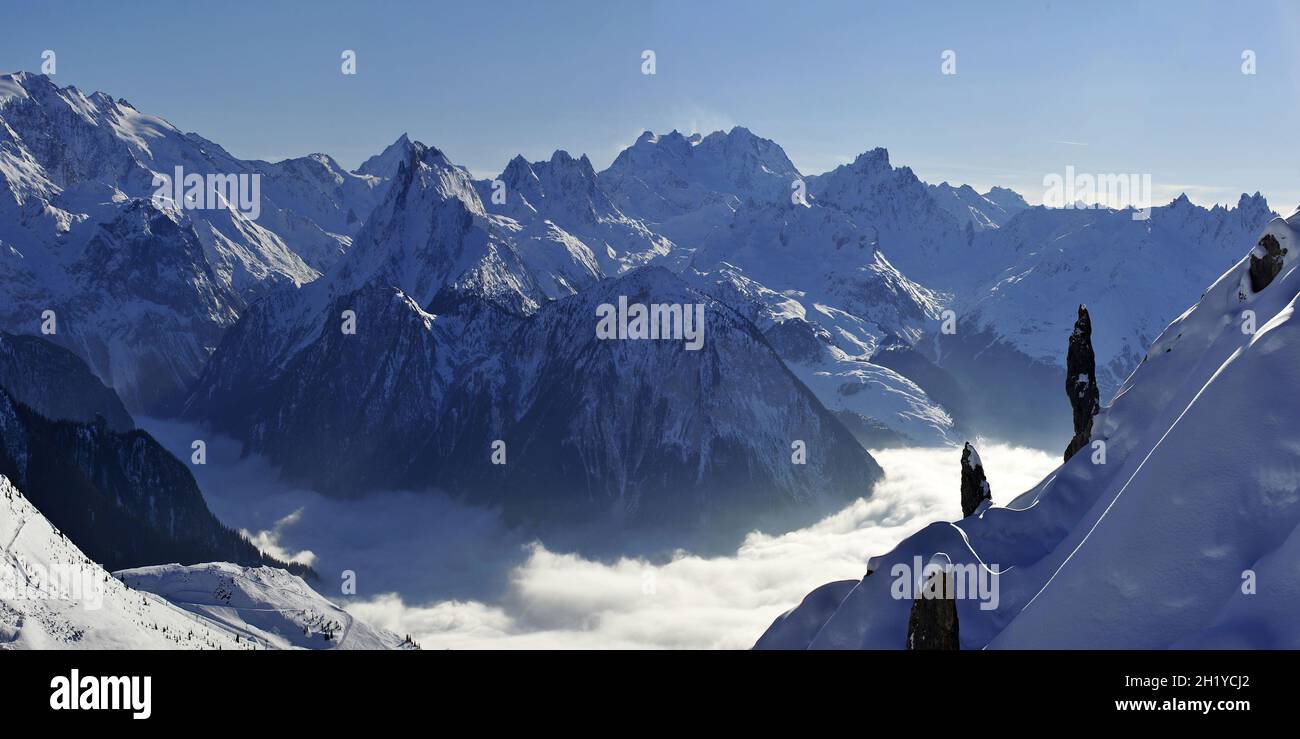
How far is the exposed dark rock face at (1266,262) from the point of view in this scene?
6384 cm

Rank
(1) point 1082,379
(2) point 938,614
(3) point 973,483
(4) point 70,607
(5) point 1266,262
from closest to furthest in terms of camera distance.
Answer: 1. (2) point 938,614
2. (5) point 1266,262
3. (1) point 1082,379
4. (3) point 973,483
5. (4) point 70,607

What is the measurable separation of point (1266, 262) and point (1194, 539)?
84.9 feet

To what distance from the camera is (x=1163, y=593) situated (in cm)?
4706

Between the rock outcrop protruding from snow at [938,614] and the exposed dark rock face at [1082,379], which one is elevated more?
the exposed dark rock face at [1082,379]

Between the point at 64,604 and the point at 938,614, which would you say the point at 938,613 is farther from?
the point at 64,604

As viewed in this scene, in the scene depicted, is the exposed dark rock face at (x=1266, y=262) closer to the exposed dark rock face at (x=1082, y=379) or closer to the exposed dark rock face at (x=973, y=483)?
the exposed dark rock face at (x=1082, y=379)

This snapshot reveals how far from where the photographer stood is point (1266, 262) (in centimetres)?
6462
